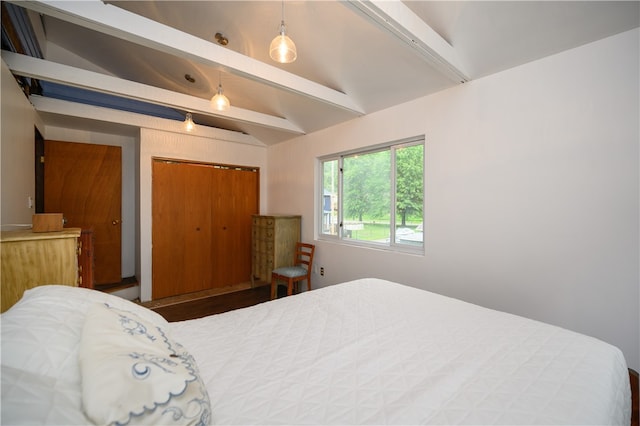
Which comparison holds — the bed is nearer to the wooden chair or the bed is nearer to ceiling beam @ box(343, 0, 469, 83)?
ceiling beam @ box(343, 0, 469, 83)

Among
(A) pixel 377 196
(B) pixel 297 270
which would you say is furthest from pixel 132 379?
(B) pixel 297 270

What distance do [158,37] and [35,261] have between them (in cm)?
162

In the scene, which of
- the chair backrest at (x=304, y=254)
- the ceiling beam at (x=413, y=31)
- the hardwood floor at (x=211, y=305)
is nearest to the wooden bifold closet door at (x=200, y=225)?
the hardwood floor at (x=211, y=305)

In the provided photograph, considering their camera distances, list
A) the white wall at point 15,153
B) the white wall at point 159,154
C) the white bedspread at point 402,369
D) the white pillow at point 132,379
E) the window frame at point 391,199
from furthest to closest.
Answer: the white wall at point 159,154 < the window frame at point 391,199 < the white wall at point 15,153 < the white bedspread at point 402,369 < the white pillow at point 132,379

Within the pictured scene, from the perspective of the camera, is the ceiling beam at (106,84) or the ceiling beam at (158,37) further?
the ceiling beam at (106,84)

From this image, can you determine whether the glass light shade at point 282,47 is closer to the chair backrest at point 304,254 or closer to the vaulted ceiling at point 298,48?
the vaulted ceiling at point 298,48

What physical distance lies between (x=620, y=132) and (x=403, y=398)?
2.05m

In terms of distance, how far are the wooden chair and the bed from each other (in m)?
2.02

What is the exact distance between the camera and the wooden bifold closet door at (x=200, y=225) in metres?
3.78

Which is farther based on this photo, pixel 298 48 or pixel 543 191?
pixel 298 48

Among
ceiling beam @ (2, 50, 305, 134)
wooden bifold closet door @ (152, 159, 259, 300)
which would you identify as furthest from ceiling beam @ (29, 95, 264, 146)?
ceiling beam @ (2, 50, 305, 134)

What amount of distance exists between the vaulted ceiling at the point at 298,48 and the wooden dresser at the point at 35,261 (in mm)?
1335

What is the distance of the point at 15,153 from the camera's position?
7.23 feet

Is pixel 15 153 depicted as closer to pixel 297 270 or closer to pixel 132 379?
pixel 132 379
